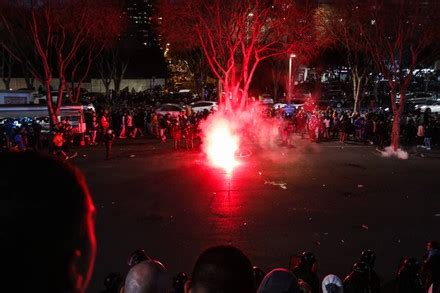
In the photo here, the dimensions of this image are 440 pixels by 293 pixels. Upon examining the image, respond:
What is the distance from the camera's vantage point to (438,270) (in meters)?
5.49

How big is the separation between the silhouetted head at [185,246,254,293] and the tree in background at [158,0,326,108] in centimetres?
2153

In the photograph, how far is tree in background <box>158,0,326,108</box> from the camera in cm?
2364

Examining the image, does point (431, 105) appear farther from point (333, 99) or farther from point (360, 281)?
point (360, 281)

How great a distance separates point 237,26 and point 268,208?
540 inches

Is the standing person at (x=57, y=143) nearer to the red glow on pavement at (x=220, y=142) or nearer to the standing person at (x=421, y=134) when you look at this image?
the red glow on pavement at (x=220, y=142)

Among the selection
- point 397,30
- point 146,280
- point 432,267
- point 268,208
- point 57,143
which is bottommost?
point 268,208

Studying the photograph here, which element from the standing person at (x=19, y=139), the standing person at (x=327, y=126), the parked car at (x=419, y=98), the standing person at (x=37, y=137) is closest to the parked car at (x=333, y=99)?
the parked car at (x=419, y=98)

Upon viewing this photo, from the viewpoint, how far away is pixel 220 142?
2308cm

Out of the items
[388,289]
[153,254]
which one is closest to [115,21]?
[153,254]

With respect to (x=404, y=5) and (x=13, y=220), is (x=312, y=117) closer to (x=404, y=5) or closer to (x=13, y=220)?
(x=404, y=5)

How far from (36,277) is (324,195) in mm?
13164

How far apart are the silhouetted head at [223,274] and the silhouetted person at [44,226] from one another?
0.93 meters

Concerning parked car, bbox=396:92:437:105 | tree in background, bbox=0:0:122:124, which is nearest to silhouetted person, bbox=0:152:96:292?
tree in background, bbox=0:0:122:124

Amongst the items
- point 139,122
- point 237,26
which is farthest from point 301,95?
point 237,26
